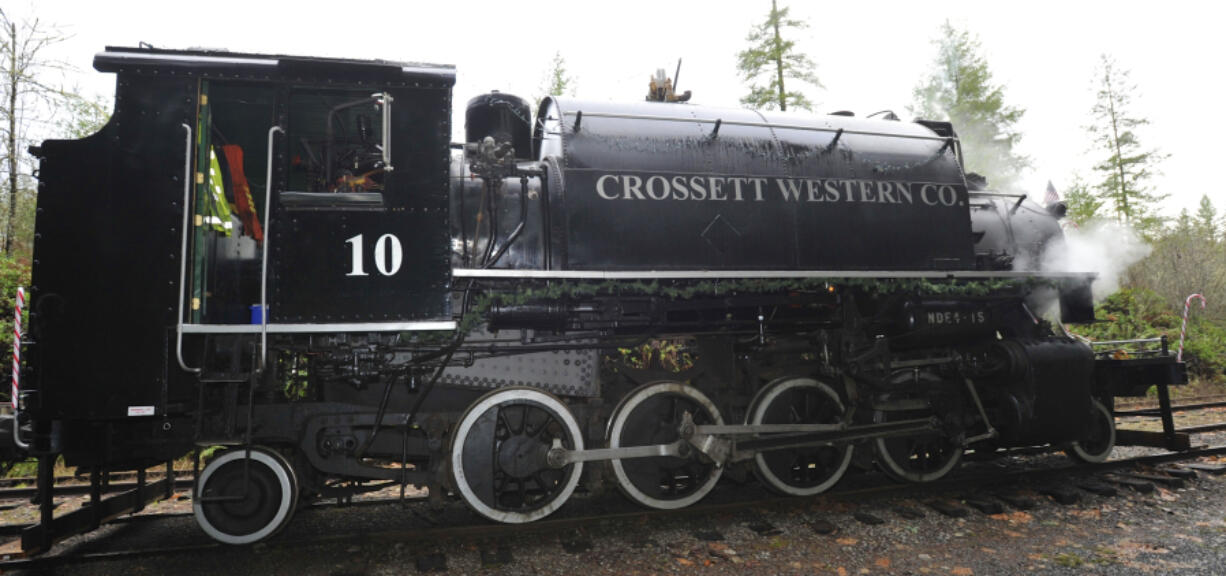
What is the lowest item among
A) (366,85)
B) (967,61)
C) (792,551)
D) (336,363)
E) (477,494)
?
(792,551)

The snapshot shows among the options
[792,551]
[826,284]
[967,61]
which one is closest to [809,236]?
[826,284]

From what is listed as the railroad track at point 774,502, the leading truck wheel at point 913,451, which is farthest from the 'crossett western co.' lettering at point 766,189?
the railroad track at point 774,502

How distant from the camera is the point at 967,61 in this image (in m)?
23.6

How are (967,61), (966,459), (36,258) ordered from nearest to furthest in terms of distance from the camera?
(36,258)
(966,459)
(967,61)

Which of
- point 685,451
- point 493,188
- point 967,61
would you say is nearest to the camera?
point 493,188

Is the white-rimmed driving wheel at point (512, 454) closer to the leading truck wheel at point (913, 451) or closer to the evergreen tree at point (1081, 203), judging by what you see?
the leading truck wheel at point (913, 451)

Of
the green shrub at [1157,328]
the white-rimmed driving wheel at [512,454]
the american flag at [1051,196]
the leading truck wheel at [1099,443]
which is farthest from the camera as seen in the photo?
the green shrub at [1157,328]

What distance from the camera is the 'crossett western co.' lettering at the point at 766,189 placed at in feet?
→ 15.4

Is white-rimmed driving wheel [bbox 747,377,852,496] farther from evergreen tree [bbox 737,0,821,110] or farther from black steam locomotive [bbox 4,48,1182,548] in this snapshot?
evergreen tree [bbox 737,0,821,110]

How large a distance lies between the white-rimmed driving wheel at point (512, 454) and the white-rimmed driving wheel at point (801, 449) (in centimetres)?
163

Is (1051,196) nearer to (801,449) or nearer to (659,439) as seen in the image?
(801,449)

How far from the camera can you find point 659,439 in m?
5.01

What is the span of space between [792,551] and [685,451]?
105 centimetres

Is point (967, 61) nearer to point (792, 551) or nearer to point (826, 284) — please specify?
point (826, 284)
